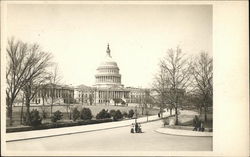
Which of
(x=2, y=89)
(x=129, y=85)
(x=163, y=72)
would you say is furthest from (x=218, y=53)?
(x=2, y=89)

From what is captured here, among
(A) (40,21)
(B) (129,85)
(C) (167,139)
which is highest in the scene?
(A) (40,21)

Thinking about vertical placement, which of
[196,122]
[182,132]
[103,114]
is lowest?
[182,132]

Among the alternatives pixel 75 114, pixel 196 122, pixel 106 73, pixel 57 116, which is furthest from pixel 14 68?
pixel 196 122

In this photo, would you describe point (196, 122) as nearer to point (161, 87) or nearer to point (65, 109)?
point (161, 87)

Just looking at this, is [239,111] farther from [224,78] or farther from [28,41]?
[28,41]

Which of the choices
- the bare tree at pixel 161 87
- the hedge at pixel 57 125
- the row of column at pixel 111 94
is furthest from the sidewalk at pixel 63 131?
the row of column at pixel 111 94

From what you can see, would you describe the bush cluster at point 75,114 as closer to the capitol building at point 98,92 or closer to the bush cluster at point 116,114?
the capitol building at point 98,92

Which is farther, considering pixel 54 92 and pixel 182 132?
pixel 54 92
